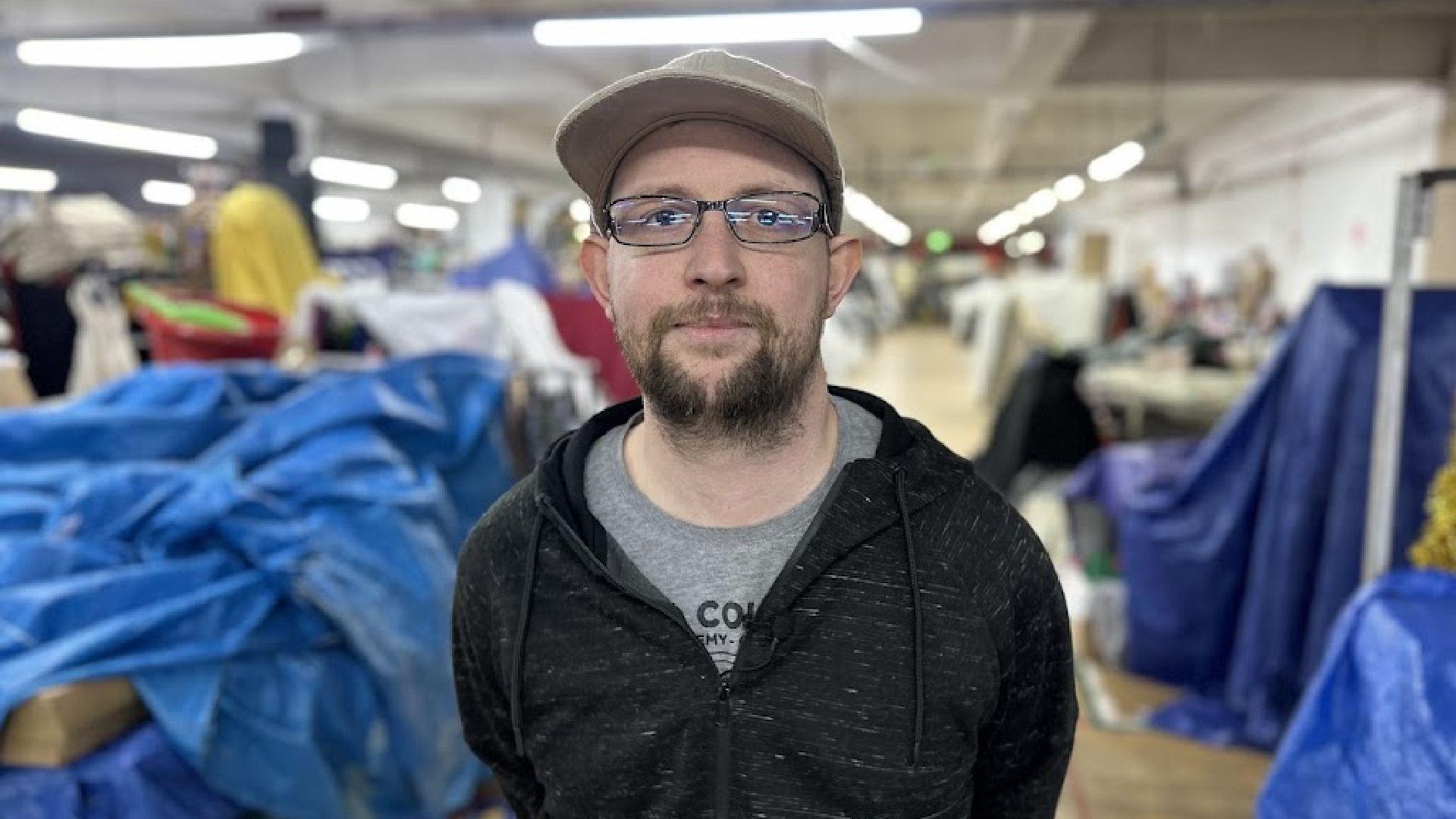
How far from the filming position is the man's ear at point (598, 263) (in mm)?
1255

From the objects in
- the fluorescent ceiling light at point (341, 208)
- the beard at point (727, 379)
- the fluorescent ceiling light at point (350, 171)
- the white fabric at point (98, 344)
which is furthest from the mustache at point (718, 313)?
the fluorescent ceiling light at point (341, 208)

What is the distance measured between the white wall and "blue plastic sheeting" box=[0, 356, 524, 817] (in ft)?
18.4

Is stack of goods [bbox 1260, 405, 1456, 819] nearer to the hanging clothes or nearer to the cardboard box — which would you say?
the cardboard box

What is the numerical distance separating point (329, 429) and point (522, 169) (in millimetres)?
18251

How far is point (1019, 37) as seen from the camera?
736cm

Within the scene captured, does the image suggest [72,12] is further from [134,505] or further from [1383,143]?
[1383,143]

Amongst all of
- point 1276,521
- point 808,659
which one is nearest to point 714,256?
point 808,659

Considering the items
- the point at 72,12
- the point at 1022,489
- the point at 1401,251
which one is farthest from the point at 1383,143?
the point at 72,12

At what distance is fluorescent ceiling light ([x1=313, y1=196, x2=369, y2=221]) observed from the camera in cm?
2144

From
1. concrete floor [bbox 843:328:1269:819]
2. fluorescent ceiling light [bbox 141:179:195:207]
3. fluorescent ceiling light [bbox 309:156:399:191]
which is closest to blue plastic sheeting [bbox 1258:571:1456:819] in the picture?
concrete floor [bbox 843:328:1269:819]

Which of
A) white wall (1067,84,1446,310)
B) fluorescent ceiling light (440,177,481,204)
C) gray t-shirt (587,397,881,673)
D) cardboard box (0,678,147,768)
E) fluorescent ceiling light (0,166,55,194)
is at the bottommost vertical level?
cardboard box (0,678,147,768)

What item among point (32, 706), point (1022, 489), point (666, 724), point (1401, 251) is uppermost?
point (1401, 251)

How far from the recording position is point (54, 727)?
189 cm

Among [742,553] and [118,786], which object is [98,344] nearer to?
[118,786]
